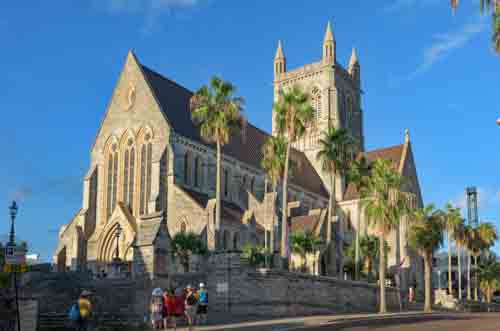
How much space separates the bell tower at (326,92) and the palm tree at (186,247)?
121 feet

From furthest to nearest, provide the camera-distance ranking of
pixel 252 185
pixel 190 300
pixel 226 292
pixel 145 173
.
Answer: pixel 252 185
pixel 145 173
pixel 226 292
pixel 190 300

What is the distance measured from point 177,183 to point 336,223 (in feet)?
54.7

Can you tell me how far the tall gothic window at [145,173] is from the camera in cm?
5234

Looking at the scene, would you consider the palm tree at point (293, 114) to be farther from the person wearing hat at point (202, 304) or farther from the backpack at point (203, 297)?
the backpack at point (203, 297)

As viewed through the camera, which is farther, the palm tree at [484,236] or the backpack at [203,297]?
the palm tree at [484,236]

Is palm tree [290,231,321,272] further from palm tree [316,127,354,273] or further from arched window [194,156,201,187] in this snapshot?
arched window [194,156,201,187]

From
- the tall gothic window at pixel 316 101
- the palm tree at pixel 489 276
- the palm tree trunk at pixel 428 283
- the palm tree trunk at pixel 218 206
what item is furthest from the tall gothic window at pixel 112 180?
the palm tree at pixel 489 276

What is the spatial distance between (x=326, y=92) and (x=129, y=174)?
117 ft

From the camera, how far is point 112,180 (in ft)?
181

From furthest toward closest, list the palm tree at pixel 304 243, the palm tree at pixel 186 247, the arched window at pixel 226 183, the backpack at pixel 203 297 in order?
the arched window at pixel 226 183 < the palm tree at pixel 304 243 < the palm tree at pixel 186 247 < the backpack at pixel 203 297

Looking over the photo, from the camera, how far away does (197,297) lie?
2277 cm

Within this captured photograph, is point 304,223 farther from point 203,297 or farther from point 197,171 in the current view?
point 203,297

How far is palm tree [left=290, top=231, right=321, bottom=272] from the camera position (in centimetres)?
5259

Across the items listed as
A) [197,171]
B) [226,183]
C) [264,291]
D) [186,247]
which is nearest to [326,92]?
[226,183]
